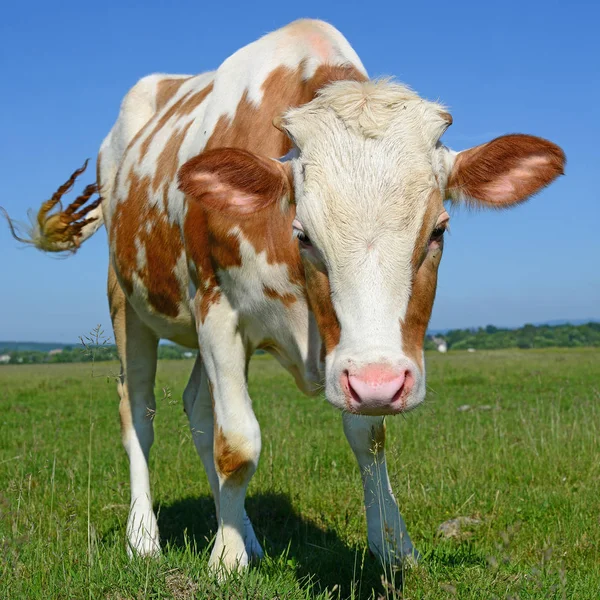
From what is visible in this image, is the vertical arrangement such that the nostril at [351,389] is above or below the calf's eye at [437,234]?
below

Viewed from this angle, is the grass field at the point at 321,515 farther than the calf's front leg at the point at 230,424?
No

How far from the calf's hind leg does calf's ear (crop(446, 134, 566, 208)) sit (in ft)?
10.0

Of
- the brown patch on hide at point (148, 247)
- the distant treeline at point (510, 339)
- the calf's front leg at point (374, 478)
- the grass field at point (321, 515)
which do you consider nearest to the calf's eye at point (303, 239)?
the grass field at point (321, 515)

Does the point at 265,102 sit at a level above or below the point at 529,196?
above

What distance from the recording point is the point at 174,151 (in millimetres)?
5836

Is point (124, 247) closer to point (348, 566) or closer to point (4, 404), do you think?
point (348, 566)

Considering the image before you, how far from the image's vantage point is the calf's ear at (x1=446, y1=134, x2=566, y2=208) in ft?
13.7

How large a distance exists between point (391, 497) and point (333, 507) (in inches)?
45.4

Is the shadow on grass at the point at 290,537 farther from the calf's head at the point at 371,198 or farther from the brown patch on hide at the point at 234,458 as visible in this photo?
the calf's head at the point at 371,198

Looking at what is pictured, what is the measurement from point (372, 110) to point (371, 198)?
1.87 ft

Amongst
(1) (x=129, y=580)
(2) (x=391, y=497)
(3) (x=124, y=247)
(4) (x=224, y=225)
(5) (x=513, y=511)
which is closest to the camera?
(1) (x=129, y=580)

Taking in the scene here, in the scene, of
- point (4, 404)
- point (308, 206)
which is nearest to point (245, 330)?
point (308, 206)

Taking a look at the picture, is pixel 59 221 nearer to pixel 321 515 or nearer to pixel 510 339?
pixel 321 515

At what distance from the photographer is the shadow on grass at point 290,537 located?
14.8 feet
